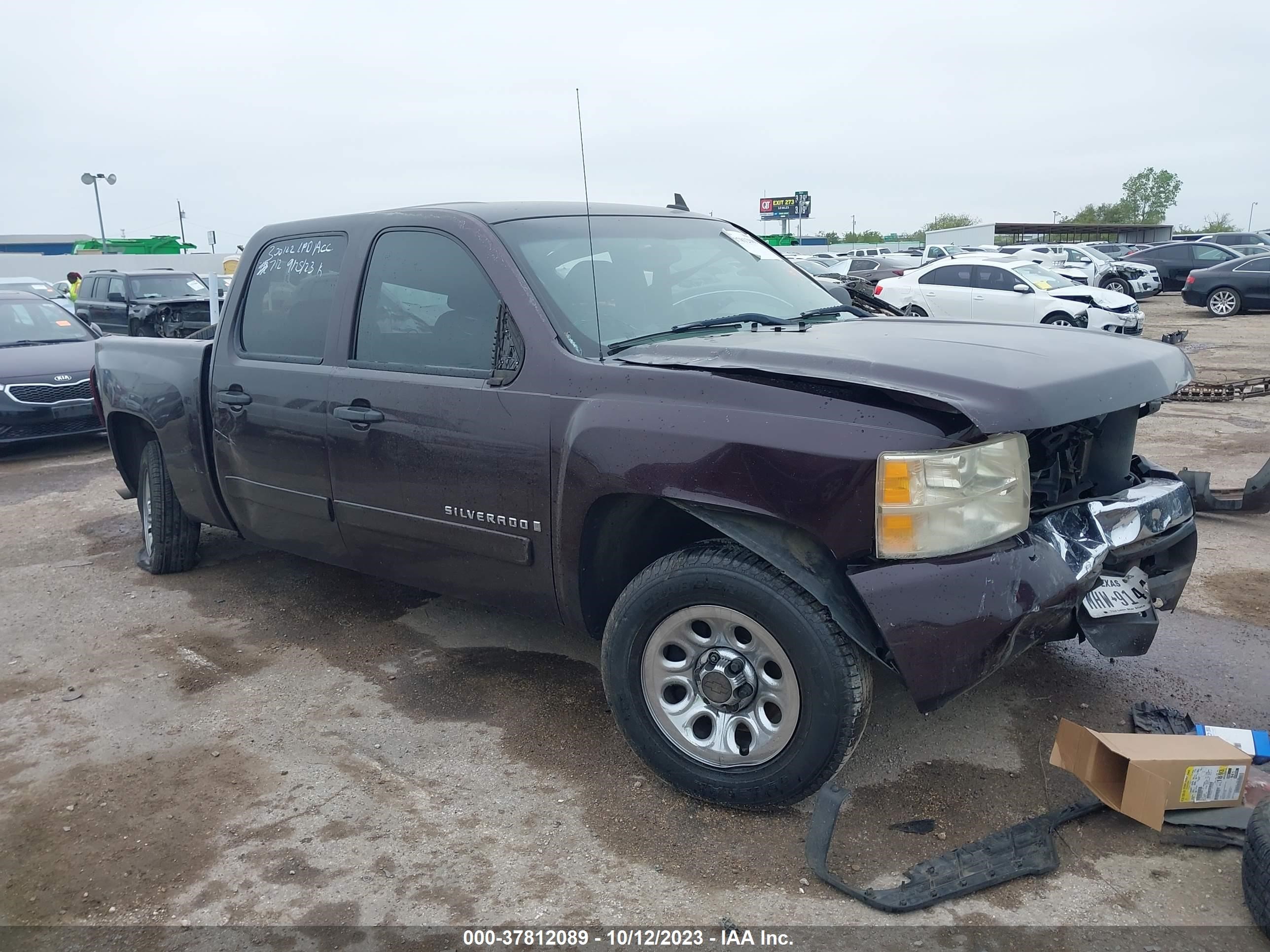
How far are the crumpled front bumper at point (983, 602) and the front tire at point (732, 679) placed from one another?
18 cm

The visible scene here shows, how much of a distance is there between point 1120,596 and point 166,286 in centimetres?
1730

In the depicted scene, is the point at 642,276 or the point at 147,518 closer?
the point at 642,276

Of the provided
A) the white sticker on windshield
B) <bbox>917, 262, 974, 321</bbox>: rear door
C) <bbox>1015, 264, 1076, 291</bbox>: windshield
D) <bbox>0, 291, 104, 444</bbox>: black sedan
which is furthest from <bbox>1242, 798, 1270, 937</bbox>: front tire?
<bbox>1015, 264, 1076, 291</bbox>: windshield

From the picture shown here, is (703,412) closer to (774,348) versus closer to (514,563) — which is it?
(774,348)

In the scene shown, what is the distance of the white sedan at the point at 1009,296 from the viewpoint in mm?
14727

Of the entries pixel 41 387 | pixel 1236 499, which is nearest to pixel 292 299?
pixel 1236 499

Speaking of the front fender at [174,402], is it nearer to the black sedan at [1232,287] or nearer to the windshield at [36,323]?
the windshield at [36,323]

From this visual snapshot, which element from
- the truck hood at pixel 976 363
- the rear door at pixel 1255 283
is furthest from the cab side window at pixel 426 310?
the rear door at pixel 1255 283

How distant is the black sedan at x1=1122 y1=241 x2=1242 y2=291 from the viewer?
26078 millimetres

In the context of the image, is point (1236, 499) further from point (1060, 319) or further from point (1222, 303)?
point (1222, 303)

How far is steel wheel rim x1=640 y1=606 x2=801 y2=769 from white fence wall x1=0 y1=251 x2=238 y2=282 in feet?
123

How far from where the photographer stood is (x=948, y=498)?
252 cm

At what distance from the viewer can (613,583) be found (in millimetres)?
3287

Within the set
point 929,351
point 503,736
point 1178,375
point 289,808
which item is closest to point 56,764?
point 289,808
